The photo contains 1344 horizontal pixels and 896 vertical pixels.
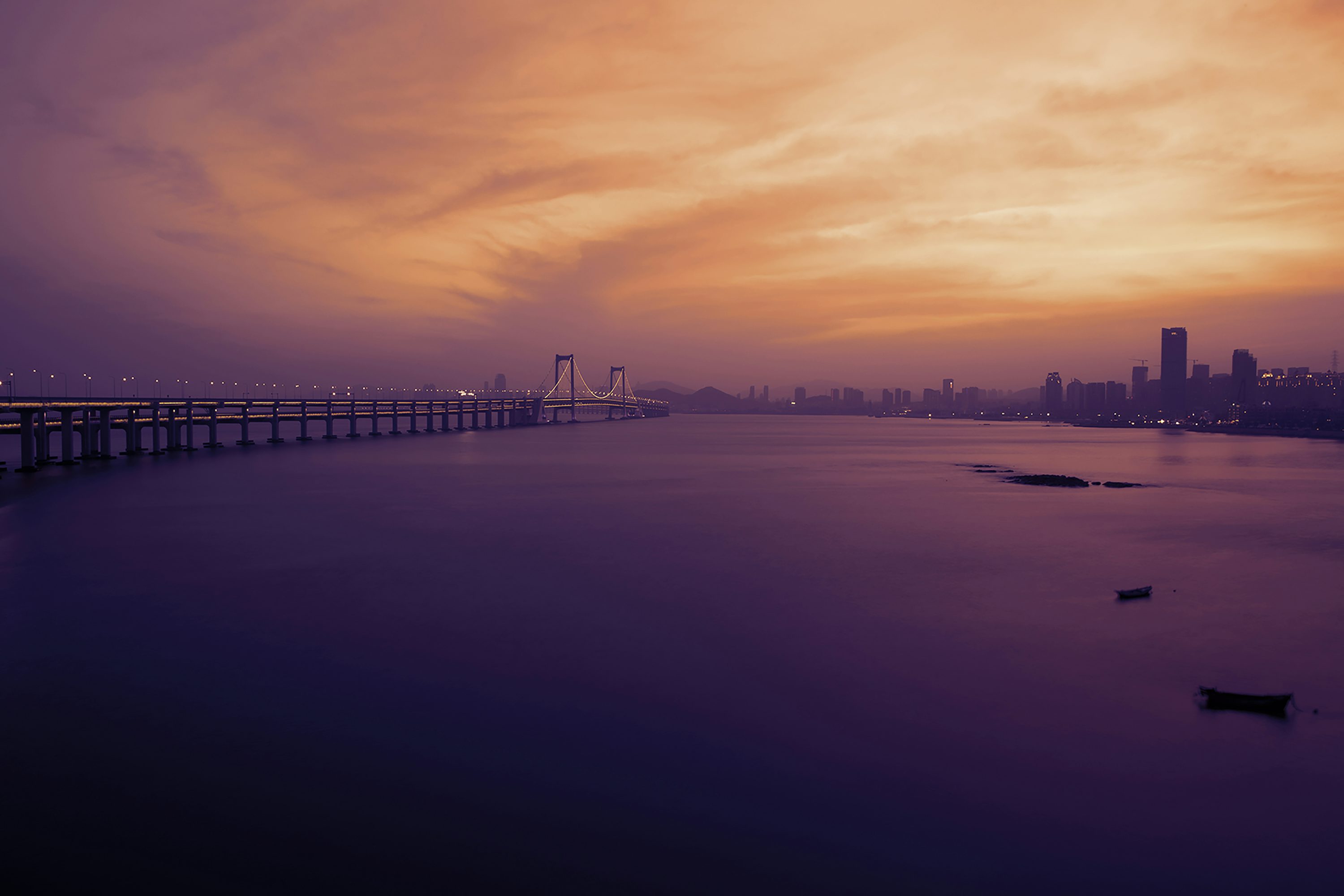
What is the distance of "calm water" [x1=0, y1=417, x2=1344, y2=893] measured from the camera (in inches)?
181

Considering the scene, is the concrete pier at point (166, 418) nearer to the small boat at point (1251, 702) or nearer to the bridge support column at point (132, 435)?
the bridge support column at point (132, 435)

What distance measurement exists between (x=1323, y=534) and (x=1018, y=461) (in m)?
26.2

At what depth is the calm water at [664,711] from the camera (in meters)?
4.59

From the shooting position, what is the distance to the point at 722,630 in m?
9.74

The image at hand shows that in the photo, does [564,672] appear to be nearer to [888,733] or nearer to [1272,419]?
[888,733]

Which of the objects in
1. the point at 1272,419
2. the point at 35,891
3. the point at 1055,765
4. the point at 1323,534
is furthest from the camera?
the point at 1272,419

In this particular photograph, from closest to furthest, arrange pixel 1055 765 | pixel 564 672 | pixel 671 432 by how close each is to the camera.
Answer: pixel 1055 765 < pixel 564 672 < pixel 671 432

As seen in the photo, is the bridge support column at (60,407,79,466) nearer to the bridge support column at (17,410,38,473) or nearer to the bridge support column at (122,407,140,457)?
the bridge support column at (17,410,38,473)

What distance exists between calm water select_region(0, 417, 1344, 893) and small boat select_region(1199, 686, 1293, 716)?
18 cm

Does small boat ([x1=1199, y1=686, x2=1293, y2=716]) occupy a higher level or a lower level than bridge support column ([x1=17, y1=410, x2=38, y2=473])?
lower

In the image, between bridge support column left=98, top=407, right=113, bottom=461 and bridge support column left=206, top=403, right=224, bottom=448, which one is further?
bridge support column left=206, top=403, right=224, bottom=448

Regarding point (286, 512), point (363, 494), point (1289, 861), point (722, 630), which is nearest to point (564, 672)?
point (722, 630)

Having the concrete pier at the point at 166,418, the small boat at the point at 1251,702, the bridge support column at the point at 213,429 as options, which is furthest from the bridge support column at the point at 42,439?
the small boat at the point at 1251,702

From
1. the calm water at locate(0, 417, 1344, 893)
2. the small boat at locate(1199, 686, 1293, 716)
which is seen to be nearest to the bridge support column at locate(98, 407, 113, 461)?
the calm water at locate(0, 417, 1344, 893)
